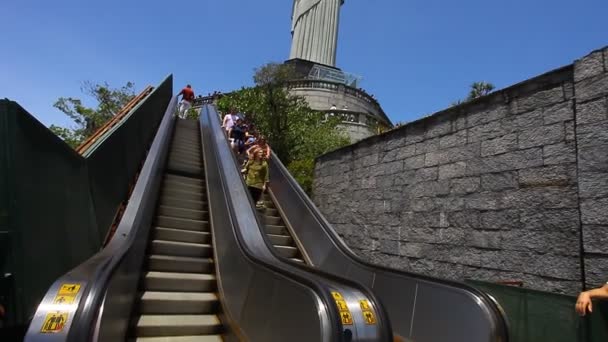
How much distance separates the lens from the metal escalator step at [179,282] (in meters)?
4.63

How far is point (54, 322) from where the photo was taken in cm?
225

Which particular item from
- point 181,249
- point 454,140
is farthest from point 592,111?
point 181,249

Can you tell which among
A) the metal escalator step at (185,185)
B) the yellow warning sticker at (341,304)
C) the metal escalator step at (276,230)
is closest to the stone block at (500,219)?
the yellow warning sticker at (341,304)

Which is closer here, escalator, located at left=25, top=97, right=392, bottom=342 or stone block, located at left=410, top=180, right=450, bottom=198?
escalator, located at left=25, top=97, right=392, bottom=342

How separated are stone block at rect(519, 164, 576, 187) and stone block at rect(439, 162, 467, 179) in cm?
90

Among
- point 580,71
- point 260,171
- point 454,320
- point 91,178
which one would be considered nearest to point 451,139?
point 580,71

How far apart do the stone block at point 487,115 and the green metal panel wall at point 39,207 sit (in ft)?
16.8

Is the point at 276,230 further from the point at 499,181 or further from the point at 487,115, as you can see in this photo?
the point at 487,115

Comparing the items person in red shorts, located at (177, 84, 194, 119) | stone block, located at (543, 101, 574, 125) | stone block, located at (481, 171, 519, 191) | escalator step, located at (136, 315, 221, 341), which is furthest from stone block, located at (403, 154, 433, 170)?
person in red shorts, located at (177, 84, 194, 119)

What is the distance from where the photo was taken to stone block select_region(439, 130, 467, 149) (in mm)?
5781

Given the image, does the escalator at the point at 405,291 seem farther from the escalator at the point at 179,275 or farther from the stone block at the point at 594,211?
the stone block at the point at 594,211

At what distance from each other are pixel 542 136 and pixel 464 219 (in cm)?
140

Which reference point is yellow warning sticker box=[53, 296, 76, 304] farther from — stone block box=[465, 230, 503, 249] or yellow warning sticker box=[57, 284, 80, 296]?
stone block box=[465, 230, 503, 249]

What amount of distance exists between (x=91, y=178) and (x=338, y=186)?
4904 millimetres
